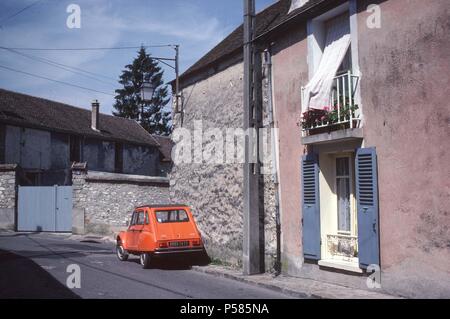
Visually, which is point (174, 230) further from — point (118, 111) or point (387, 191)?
point (118, 111)

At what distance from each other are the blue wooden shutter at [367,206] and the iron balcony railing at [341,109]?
2.25ft

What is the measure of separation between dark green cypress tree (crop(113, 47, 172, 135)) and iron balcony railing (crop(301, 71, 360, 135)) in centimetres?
3892

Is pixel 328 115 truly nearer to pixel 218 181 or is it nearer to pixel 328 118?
pixel 328 118

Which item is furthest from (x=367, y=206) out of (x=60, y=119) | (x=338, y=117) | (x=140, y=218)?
(x=60, y=119)

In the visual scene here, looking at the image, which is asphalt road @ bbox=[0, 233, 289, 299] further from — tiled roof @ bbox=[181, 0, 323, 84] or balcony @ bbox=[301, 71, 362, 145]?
tiled roof @ bbox=[181, 0, 323, 84]

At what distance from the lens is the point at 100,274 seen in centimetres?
1070

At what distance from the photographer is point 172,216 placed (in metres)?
12.6

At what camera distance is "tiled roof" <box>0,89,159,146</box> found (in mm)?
26797

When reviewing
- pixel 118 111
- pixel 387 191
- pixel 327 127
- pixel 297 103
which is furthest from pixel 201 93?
pixel 118 111

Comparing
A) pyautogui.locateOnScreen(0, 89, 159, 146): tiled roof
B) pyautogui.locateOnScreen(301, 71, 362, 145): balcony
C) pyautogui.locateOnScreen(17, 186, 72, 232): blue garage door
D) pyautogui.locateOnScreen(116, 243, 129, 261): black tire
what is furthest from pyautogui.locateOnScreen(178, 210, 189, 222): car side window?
pyautogui.locateOnScreen(0, 89, 159, 146): tiled roof

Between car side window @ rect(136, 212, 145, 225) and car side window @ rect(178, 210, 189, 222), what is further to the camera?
car side window @ rect(136, 212, 145, 225)

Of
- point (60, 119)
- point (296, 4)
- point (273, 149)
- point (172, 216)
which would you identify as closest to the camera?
point (273, 149)

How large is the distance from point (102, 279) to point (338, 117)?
6053 mm
